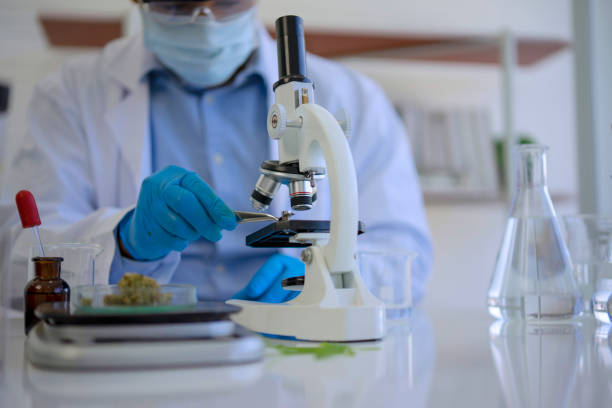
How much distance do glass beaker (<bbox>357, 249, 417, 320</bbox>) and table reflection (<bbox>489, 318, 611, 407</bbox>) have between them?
0.39 ft

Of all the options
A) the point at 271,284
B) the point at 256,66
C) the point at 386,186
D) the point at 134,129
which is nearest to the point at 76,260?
the point at 271,284

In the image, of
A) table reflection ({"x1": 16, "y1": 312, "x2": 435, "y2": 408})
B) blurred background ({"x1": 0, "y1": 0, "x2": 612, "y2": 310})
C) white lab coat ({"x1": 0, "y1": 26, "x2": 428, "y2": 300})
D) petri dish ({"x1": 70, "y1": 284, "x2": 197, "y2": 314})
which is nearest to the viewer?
table reflection ({"x1": 16, "y1": 312, "x2": 435, "y2": 408})

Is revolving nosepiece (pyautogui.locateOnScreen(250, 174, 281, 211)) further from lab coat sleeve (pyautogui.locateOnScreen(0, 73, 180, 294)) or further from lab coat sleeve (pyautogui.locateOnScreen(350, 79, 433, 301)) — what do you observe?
lab coat sleeve (pyautogui.locateOnScreen(350, 79, 433, 301))

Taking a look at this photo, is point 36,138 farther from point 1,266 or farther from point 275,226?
point 275,226

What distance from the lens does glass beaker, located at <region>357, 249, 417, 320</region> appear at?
764mm

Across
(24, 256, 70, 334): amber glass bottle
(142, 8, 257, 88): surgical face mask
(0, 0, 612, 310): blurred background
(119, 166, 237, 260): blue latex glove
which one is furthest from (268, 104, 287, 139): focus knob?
(0, 0, 612, 310): blurred background

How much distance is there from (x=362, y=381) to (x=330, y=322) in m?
0.13

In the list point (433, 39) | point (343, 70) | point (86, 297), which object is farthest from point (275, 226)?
point (433, 39)

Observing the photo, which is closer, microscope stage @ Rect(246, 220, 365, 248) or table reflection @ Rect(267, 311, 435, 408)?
table reflection @ Rect(267, 311, 435, 408)

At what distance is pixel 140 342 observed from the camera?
395mm

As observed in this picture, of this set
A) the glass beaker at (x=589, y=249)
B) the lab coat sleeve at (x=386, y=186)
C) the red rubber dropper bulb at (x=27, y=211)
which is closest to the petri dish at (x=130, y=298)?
the red rubber dropper bulb at (x=27, y=211)

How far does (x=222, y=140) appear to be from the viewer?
49.4 inches

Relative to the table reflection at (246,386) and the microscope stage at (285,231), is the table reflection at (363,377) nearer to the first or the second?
the table reflection at (246,386)

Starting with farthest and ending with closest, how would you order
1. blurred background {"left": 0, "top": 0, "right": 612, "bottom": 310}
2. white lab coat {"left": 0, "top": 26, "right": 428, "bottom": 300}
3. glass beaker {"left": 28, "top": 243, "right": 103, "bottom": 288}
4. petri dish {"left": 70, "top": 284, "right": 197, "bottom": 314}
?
blurred background {"left": 0, "top": 0, "right": 612, "bottom": 310} < white lab coat {"left": 0, "top": 26, "right": 428, "bottom": 300} < glass beaker {"left": 28, "top": 243, "right": 103, "bottom": 288} < petri dish {"left": 70, "top": 284, "right": 197, "bottom": 314}
